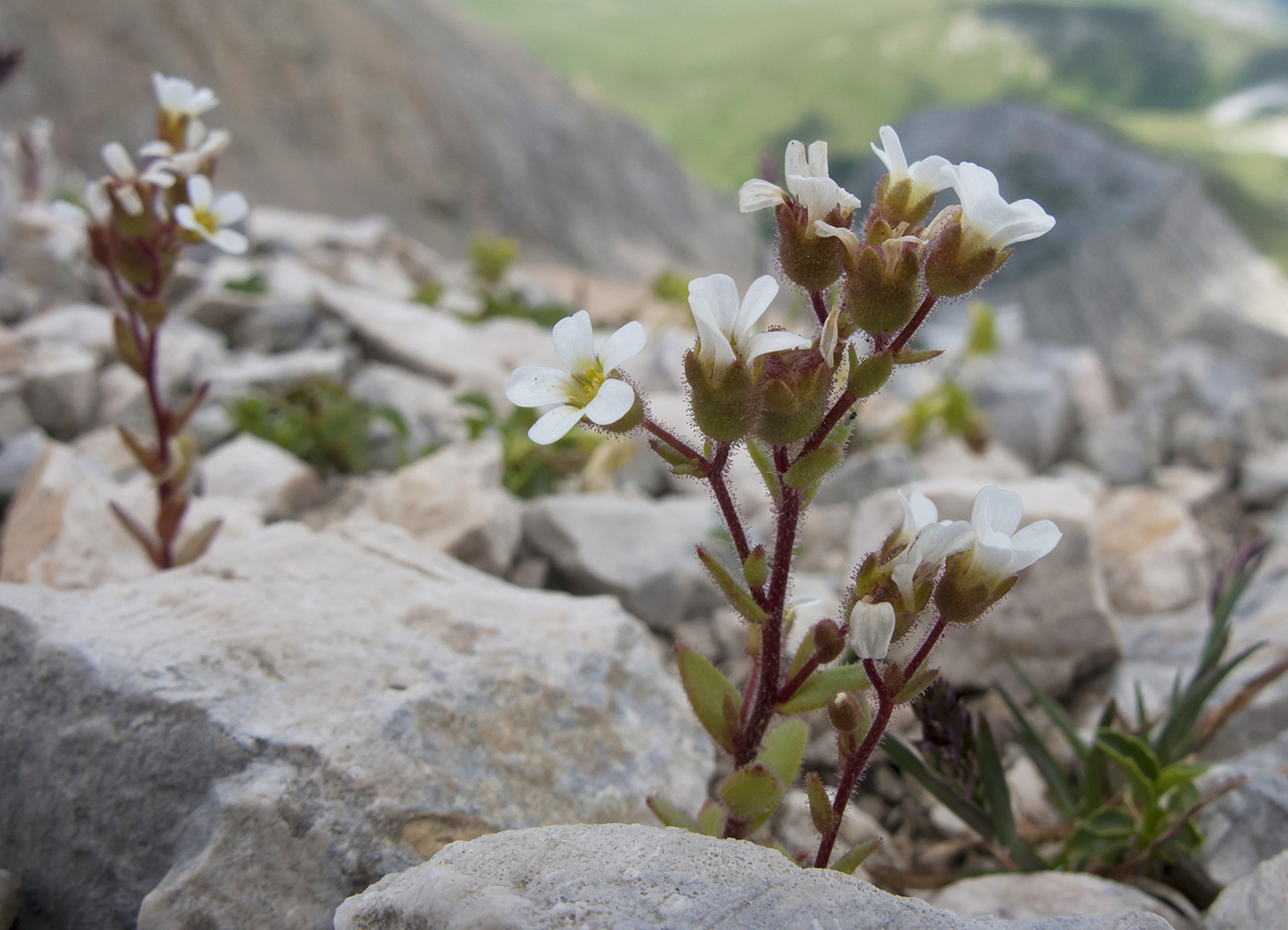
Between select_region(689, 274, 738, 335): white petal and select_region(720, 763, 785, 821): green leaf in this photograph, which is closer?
select_region(689, 274, 738, 335): white petal

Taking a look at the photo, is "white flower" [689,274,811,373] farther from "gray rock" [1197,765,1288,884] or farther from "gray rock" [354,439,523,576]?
"gray rock" [354,439,523,576]

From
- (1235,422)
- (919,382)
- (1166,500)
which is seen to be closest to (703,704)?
(1166,500)

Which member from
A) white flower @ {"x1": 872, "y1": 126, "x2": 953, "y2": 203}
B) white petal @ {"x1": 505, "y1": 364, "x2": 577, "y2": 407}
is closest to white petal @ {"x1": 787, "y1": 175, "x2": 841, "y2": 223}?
white flower @ {"x1": 872, "y1": 126, "x2": 953, "y2": 203}

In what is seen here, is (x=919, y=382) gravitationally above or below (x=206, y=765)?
above

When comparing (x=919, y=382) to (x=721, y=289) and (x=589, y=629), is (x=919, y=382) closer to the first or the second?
(x=589, y=629)

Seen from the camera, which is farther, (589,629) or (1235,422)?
(1235,422)

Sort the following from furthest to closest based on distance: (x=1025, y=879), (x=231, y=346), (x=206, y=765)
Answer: (x=231, y=346) < (x=1025, y=879) < (x=206, y=765)
